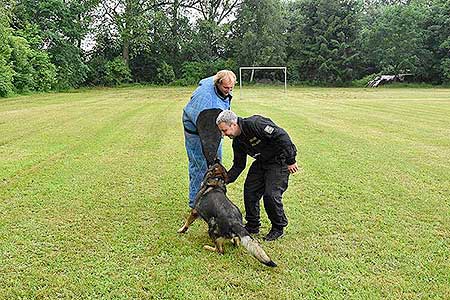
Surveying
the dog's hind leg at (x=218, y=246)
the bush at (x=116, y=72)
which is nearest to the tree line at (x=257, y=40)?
the bush at (x=116, y=72)

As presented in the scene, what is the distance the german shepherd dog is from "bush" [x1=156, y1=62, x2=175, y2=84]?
36.0 m

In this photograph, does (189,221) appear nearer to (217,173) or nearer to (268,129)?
(217,173)

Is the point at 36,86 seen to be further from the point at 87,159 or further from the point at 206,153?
the point at 206,153

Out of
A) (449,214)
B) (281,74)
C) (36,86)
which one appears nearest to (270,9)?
(281,74)

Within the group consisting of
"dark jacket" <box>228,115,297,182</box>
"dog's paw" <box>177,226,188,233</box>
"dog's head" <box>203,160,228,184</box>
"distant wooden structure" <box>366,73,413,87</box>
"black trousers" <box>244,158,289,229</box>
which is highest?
"dark jacket" <box>228,115,297,182</box>

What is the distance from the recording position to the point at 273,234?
13.6ft

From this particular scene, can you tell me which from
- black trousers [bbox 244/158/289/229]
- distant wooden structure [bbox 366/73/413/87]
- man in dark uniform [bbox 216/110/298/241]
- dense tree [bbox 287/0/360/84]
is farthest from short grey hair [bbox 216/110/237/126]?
dense tree [bbox 287/0/360/84]

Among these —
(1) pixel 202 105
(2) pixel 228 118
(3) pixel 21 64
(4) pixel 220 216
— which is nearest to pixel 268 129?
(2) pixel 228 118

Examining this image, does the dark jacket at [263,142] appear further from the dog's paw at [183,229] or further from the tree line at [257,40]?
the tree line at [257,40]

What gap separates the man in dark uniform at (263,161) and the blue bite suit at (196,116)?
420 millimetres

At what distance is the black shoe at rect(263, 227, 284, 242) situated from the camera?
13.5 feet

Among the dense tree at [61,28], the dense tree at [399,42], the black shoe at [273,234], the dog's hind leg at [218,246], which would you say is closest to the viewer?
the dog's hind leg at [218,246]

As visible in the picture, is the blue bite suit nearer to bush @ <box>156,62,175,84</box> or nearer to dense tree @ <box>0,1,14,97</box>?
dense tree @ <box>0,1,14,97</box>

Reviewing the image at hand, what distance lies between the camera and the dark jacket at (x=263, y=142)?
380 cm
